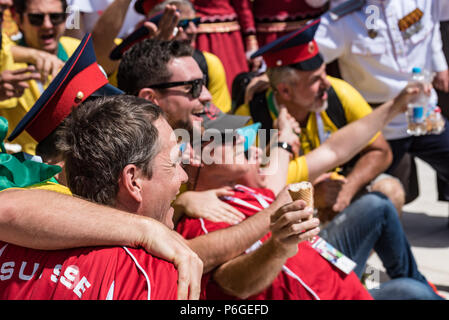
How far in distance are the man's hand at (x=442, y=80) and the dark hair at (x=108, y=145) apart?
3.54 metres

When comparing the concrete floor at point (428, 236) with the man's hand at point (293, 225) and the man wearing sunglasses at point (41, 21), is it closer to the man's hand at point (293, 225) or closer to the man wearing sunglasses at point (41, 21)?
the man's hand at point (293, 225)

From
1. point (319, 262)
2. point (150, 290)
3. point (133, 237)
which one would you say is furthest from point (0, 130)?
point (319, 262)

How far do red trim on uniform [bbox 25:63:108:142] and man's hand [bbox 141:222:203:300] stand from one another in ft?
2.21

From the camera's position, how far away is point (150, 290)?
159 centimetres

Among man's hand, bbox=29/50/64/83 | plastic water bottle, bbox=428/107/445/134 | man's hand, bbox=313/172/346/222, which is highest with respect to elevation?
man's hand, bbox=29/50/64/83

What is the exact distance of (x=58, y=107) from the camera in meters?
2.16

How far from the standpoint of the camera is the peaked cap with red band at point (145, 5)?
14.0 feet

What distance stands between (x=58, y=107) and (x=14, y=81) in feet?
3.54

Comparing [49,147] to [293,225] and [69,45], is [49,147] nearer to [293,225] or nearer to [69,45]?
[293,225]

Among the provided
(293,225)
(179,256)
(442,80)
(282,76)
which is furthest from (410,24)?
(179,256)

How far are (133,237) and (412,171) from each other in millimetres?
4062

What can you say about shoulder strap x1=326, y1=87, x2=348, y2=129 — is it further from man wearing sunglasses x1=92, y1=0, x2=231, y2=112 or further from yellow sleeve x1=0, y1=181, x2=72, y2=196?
yellow sleeve x1=0, y1=181, x2=72, y2=196

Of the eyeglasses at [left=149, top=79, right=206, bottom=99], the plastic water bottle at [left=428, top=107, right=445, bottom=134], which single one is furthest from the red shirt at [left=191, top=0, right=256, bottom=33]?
the eyeglasses at [left=149, top=79, right=206, bottom=99]

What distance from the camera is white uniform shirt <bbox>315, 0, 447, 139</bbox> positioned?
4.80 metres
